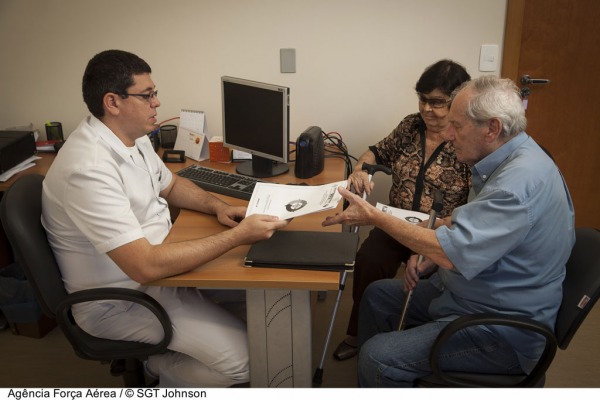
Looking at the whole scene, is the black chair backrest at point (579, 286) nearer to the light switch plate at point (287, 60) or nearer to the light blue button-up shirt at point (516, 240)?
the light blue button-up shirt at point (516, 240)

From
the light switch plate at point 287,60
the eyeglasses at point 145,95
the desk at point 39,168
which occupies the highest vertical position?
the light switch plate at point 287,60

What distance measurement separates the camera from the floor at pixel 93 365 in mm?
2309

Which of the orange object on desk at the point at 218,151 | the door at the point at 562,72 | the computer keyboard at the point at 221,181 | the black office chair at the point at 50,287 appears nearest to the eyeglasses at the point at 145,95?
the black office chair at the point at 50,287

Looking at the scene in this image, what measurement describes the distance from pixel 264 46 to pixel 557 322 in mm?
2044

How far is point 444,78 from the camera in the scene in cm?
226

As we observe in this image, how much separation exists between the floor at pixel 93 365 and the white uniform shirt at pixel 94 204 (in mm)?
806

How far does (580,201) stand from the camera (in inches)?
127

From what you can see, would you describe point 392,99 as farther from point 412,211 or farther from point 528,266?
point 528,266

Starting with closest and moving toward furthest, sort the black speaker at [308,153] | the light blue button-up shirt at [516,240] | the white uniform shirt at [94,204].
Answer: the light blue button-up shirt at [516,240] < the white uniform shirt at [94,204] < the black speaker at [308,153]

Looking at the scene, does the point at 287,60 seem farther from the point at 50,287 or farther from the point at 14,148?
the point at 50,287

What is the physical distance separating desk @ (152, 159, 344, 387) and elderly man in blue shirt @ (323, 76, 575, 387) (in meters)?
0.23

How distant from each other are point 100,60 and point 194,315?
2.96 feet

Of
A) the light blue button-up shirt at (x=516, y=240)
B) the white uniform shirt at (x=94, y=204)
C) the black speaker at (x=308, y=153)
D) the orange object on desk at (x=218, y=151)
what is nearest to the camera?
the light blue button-up shirt at (x=516, y=240)

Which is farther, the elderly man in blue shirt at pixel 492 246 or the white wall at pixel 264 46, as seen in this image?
the white wall at pixel 264 46
